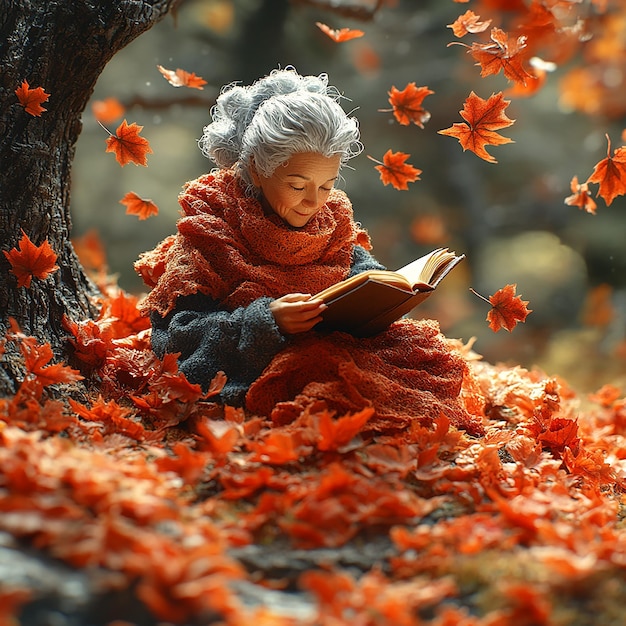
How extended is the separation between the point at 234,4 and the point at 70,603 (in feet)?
13.9

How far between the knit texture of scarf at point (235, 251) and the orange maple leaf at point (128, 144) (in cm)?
17

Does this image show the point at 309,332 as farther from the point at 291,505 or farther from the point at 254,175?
the point at 291,505

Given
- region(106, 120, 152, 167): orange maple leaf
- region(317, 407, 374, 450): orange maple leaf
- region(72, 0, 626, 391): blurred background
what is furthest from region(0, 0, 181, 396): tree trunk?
region(72, 0, 626, 391): blurred background

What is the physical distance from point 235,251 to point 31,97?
65 cm

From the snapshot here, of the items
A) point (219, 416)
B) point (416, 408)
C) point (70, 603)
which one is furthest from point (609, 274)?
point (70, 603)

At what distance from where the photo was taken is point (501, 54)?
6.46 ft

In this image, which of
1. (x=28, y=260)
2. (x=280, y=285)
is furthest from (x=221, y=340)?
(x=28, y=260)

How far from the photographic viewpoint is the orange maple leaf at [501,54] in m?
1.96

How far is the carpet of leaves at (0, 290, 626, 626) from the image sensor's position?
1.14 meters

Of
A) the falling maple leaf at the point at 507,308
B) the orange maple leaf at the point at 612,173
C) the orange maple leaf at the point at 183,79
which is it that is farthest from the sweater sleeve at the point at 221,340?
the orange maple leaf at the point at 612,173

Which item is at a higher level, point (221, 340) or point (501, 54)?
point (501, 54)

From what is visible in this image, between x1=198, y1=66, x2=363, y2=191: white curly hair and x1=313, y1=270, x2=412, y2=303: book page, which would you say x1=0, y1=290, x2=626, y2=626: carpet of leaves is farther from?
x1=198, y1=66, x2=363, y2=191: white curly hair

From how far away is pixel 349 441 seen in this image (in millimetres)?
1608

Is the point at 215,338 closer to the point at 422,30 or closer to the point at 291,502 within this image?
the point at 291,502
